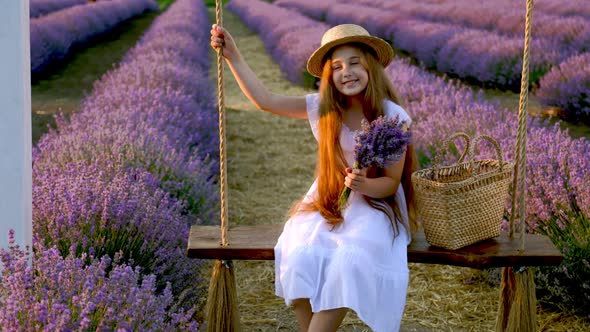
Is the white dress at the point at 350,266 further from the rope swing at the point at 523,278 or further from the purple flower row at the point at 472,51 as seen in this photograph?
the purple flower row at the point at 472,51

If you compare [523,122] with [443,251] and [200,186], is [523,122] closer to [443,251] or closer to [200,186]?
[443,251]

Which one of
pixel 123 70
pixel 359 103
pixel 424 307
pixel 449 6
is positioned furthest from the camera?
pixel 449 6

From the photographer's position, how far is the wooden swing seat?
7.54 feet

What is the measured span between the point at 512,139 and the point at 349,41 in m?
1.68

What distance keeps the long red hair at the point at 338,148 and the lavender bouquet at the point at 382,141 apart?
8.6 inches

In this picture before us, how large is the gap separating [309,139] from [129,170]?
331 cm

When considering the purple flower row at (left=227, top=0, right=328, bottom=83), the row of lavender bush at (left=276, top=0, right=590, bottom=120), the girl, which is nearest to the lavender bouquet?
the girl

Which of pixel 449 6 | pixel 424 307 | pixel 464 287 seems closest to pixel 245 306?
pixel 424 307

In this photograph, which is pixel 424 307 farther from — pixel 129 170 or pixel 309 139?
pixel 309 139

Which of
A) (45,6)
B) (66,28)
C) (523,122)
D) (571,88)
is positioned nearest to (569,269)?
(523,122)

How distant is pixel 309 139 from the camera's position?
659 centimetres

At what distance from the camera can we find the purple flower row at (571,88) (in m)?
6.36

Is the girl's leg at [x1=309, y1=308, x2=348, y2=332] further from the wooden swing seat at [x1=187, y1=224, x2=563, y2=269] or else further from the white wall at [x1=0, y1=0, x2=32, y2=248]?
the white wall at [x1=0, y1=0, x2=32, y2=248]

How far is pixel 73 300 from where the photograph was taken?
5.82 feet
